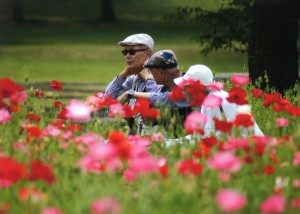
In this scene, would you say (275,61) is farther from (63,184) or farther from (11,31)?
(11,31)

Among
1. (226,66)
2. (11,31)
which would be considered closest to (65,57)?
(226,66)

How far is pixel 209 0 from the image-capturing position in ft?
166

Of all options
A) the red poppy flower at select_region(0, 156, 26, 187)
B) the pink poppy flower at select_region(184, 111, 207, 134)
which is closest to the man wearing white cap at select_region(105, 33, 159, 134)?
the pink poppy flower at select_region(184, 111, 207, 134)

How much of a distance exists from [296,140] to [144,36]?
9.55 feet

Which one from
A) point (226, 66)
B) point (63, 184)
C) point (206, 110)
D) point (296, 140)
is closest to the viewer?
point (63, 184)

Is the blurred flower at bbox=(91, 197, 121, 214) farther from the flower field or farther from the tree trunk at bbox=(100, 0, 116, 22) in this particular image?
the tree trunk at bbox=(100, 0, 116, 22)

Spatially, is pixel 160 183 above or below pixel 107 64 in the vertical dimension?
below

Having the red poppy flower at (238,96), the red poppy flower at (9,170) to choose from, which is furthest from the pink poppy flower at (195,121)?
the red poppy flower at (9,170)

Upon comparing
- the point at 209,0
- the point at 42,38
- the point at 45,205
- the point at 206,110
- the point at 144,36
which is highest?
the point at 209,0

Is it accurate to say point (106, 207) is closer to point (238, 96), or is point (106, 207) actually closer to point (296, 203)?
point (296, 203)

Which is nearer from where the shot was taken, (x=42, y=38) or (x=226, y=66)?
(x=226, y=66)

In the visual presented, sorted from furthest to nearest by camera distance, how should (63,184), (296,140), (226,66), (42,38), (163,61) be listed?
(42,38) < (226,66) < (163,61) < (296,140) < (63,184)

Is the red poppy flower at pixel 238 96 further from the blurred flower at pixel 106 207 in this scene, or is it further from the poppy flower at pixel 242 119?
the blurred flower at pixel 106 207

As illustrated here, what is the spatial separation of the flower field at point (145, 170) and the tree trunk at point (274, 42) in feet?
16.5
